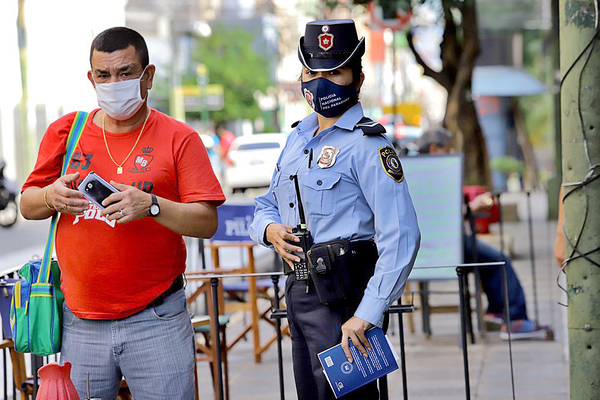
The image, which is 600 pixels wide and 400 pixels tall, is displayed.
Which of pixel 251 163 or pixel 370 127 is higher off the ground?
pixel 370 127

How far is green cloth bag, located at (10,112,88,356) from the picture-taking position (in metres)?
3.52

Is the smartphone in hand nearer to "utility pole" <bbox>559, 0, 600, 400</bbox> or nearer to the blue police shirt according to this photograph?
the blue police shirt

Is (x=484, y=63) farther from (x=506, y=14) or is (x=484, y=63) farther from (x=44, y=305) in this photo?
(x=44, y=305)

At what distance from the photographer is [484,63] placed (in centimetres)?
3109

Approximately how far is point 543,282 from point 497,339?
3.47 metres

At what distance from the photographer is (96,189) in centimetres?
326

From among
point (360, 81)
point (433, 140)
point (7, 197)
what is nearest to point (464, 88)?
point (433, 140)

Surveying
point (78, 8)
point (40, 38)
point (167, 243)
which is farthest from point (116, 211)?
point (40, 38)

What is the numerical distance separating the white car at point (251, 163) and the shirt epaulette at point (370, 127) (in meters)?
27.2

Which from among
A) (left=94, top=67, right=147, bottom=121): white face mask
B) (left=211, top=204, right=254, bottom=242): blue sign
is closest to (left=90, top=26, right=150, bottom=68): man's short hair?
(left=94, top=67, right=147, bottom=121): white face mask

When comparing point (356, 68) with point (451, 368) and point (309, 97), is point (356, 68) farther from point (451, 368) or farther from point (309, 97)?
point (451, 368)

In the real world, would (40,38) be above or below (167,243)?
above

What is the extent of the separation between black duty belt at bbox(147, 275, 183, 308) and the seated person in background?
15.3 feet

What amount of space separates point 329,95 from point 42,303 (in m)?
1.24
